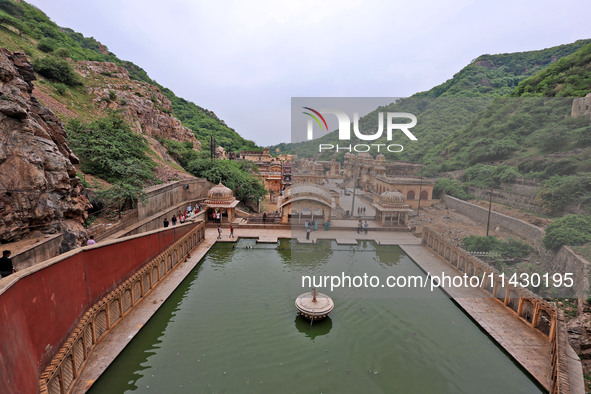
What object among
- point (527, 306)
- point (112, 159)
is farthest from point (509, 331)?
point (112, 159)

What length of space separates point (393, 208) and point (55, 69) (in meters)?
30.3

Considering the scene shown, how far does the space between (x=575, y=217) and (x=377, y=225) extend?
32.6ft

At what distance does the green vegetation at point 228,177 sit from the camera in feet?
77.3

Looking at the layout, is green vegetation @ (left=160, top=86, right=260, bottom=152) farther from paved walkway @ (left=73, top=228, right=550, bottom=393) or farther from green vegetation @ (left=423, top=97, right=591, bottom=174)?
green vegetation @ (left=423, top=97, right=591, bottom=174)

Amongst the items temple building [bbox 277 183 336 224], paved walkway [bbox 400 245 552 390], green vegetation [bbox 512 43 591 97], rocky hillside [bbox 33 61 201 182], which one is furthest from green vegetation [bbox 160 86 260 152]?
paved walkway [bbox 400 245 552 390]

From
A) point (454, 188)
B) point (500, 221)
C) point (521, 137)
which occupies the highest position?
point (521, 137)

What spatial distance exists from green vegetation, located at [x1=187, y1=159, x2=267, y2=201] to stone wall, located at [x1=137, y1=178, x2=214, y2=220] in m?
1.06

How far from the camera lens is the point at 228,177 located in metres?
23.7

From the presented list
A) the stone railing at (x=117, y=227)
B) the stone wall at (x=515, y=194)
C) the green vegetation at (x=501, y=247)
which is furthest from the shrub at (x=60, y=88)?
the stone wall at (x=515, y=194)

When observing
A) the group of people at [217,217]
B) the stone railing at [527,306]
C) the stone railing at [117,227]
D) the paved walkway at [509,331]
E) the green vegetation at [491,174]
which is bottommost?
the paved walkway at [509,331]

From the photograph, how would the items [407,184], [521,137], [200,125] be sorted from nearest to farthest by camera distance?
1. [521,137]
2. [407,184]
3. [200,125]

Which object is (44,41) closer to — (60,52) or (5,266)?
(60,52)

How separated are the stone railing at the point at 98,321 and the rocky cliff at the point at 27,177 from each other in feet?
8.56

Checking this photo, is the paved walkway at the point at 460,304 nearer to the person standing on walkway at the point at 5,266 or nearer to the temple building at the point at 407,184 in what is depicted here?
the person standing on walkway at the point at 5,266
